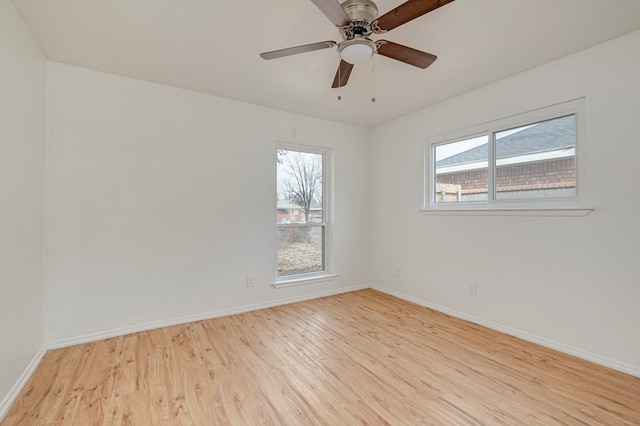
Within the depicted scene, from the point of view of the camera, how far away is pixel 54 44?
2232 mm

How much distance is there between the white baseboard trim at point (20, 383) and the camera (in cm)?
169

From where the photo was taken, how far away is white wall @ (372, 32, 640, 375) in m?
2.12

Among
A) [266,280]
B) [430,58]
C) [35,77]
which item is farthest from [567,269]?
[35,77]

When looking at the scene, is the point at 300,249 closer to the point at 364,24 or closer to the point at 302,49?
the point at 302,49

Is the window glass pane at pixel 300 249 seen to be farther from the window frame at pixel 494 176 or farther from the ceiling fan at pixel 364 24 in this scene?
the ceiling fan at pixel 364 24

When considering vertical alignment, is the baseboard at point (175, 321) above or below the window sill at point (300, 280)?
below

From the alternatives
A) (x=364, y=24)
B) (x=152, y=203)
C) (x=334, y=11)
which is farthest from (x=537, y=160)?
(x=152, y=203)

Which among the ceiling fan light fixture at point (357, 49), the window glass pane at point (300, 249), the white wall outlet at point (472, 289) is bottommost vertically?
the white wall outlet at point (472, 289)

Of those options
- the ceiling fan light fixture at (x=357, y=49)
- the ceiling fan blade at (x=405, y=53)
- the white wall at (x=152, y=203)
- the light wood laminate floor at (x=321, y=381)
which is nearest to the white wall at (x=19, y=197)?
the white wall at (x=152, y=203)

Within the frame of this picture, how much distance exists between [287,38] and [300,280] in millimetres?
2757

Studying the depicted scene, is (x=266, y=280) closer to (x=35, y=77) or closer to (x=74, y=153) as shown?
(x=74, y=153)

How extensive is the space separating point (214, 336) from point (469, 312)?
2.65m

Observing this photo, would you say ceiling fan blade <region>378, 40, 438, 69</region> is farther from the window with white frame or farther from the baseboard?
the baseboard

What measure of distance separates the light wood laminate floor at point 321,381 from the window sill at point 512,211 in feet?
3.82
